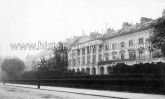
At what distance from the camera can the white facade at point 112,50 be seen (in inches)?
1828

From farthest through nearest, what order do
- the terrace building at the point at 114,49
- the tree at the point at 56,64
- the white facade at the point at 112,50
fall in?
the white facade at the point at 112,50
the terrace building at the point at 114,49
the tree at the point at 56,64

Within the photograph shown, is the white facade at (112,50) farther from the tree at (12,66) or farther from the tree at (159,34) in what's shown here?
the tree at (12,66)

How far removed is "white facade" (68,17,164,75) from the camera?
4644cm

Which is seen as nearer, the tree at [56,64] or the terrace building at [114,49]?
the tree at [56,64]

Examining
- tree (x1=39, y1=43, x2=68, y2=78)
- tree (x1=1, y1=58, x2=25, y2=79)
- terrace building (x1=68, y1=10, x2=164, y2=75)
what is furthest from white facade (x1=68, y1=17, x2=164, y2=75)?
tree (x1=1, y1=58, x2=25, y2=79)

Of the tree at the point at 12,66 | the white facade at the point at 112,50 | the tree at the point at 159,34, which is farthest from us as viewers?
the tree at the point at 12,66

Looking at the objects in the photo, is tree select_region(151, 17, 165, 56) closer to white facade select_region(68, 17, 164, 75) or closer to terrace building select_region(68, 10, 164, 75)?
terrace building select_region(68, 10, 164, 75)

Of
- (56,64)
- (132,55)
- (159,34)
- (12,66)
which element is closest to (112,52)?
(132,55)

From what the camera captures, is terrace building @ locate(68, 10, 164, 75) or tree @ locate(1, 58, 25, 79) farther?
tree @ locate(1, 58, 25, 79)

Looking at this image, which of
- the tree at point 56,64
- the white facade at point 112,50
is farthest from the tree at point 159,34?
the tree at point 56,64

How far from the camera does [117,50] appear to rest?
53281 mm

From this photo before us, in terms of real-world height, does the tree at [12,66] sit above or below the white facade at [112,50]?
below

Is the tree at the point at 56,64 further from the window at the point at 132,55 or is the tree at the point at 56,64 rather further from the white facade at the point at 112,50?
the window at the point at 132,55

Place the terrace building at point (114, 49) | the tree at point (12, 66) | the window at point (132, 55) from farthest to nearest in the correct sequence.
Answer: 1. the tree at point (12, 66)
2. the window at point (132, 55)
3. the terrace building at point (114, 49)
